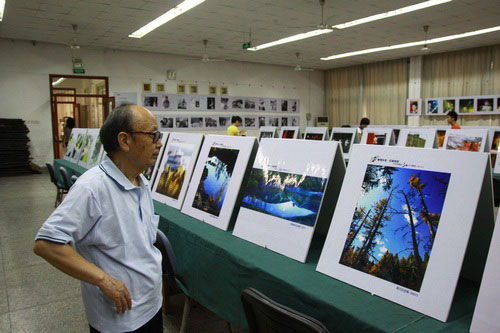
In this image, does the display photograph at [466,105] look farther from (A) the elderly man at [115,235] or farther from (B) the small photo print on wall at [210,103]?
(A) the elderly man at [115,235]

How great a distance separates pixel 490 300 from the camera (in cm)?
98

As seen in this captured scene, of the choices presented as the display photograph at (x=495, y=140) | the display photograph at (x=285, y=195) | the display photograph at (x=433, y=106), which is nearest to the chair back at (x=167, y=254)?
the display photograph at (x=285, y=195)

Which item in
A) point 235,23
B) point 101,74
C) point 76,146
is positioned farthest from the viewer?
point 101,74

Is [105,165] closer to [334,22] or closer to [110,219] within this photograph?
[110,219]

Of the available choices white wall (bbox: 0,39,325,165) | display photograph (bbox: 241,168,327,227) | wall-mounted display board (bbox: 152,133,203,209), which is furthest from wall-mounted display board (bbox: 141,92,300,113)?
display photograph (bbox: 241,168,327,227)

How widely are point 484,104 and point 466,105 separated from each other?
1.62 feet

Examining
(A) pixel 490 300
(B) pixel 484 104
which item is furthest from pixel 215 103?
(A) pixel 490 300

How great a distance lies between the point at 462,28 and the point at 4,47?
1123cm

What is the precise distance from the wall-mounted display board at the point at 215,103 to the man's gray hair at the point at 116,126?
34.3 ft

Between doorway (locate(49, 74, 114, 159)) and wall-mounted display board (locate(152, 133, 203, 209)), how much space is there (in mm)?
8539

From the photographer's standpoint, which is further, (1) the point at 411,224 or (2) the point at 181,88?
(2) the point at 181,88

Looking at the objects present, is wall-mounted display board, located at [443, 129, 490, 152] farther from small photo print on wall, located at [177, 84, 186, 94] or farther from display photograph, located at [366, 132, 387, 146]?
small photo print on wall, located at [177, 84, 186, 94]

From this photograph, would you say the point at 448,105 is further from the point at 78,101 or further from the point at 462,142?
the point at 78,101

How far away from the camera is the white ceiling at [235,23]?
22.3 ft
